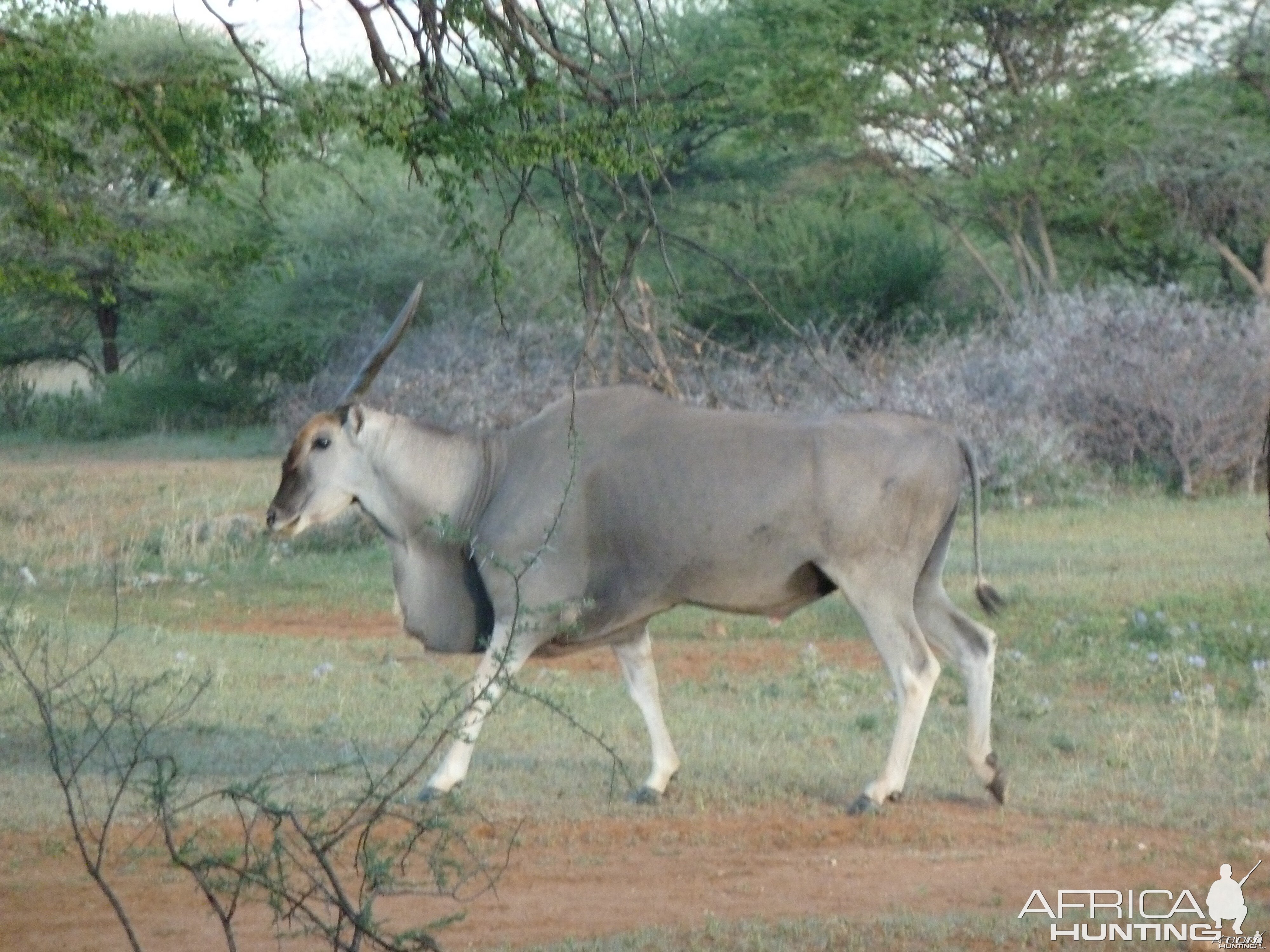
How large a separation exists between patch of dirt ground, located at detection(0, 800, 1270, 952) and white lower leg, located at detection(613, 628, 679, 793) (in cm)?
29

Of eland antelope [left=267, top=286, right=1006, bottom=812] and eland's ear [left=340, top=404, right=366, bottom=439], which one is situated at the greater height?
eland's ear [left=340, top=404, right=366, bottom=439]

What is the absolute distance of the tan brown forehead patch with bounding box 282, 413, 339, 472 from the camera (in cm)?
693

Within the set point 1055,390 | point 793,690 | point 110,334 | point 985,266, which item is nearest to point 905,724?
point 793,690

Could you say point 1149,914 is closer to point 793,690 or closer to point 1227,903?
point 1227,903

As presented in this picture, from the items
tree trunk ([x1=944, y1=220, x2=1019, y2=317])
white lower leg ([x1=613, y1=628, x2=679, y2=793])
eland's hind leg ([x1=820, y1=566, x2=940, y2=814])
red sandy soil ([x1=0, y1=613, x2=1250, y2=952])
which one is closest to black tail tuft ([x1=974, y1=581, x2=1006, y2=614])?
eland's hind leg ([x1=820, y1=566, x2=940, y2=814])

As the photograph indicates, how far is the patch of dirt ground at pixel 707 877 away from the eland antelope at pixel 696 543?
334 mm

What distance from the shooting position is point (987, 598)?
6.91 metres

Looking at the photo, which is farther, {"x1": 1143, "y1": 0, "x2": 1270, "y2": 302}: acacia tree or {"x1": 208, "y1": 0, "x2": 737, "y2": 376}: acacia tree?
{"x1": 1143, "y1": 0, "x2": 1270, "y2": 302}: acacia tree

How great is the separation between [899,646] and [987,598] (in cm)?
72

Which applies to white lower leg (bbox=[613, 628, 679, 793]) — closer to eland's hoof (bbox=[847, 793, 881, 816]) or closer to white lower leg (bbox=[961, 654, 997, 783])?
eland's hoof (bbox=[847, 793, 881, 816])

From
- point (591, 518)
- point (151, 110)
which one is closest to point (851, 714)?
point (591, 518)

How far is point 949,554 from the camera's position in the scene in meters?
13.4

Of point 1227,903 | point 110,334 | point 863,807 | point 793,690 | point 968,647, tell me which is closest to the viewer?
point 1227,903

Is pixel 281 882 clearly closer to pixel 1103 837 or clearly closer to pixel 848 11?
pixel 1103 837
